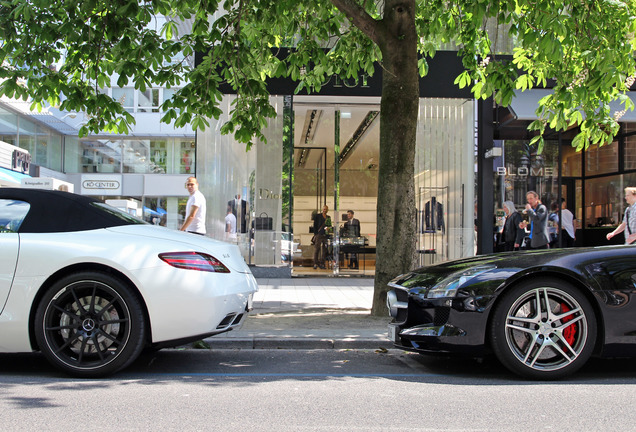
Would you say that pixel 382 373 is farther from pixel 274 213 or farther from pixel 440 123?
pixel 440 123

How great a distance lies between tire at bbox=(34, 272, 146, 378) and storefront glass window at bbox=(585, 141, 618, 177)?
50.2 feet

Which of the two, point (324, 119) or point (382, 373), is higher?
point (324, 119)

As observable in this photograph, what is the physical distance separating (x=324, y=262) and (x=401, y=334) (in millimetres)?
10163

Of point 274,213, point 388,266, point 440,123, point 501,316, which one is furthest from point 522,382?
point 440,123

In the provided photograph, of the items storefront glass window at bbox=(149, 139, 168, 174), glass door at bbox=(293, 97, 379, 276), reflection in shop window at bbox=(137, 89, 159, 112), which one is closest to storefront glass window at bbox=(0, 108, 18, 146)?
reflection in shop window at bbox=(137, 89, 159, 112)

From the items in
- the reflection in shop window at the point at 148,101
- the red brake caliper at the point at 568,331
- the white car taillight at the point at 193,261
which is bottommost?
the red brake caliper at the point at 568,331

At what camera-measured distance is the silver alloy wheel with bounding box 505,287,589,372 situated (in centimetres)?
450

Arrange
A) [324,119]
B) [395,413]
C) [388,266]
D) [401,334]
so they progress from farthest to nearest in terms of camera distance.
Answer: [324,119] < [388,266] < [401,334] < [395,413]

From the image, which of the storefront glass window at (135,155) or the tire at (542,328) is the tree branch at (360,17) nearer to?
the tire at (542,328)

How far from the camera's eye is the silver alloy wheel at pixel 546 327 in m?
4.50

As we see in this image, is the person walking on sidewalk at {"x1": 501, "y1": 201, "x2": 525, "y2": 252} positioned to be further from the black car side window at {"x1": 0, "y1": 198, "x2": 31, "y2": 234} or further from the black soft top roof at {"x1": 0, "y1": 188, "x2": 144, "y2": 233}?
the black car side window at {"x1": 0, "y1": 198, "x2": 31, "y2": 234}

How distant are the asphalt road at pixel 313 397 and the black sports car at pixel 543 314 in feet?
0.77

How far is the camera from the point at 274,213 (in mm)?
13648

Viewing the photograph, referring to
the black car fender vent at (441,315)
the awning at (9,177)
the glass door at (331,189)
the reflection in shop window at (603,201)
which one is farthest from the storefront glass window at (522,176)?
the awning at (9,177)
